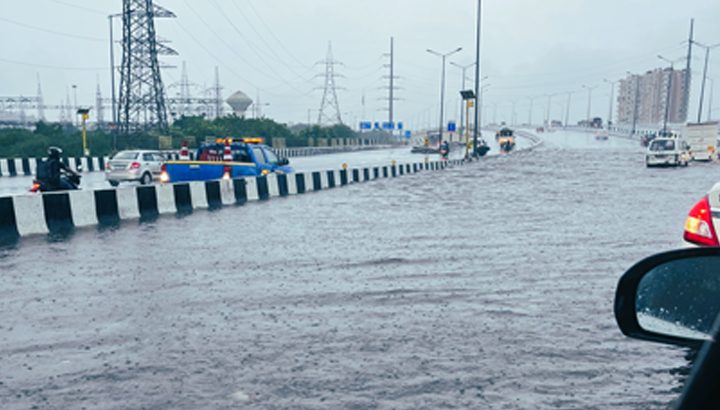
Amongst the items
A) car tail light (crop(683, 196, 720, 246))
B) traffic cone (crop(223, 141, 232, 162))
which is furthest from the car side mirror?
traffic cone (crop(223, 141, 232, 162))

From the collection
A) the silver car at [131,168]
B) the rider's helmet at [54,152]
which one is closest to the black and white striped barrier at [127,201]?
the rider's helmet at [54,152]

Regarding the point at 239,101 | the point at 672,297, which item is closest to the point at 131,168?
the point at 672,297

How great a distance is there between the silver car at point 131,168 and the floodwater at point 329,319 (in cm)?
1336

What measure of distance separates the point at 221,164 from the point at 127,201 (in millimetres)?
4455

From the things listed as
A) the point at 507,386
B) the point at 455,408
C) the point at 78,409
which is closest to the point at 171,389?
the point at 78,409

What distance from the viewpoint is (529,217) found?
14016 millimetres

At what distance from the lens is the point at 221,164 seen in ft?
60.9

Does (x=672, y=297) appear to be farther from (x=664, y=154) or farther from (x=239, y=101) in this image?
(x=239, y=101)

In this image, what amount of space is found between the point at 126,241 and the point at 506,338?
7211 millimetres

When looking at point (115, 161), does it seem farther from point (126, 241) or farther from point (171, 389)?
point (171, 389)

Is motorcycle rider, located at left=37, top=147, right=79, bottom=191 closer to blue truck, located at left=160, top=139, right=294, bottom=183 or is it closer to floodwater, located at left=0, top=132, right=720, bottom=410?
floodwater, located at left=0, top=132, right=720, bottom=410

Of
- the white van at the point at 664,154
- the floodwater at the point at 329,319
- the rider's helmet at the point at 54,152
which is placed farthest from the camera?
the white van at the point at 664,154

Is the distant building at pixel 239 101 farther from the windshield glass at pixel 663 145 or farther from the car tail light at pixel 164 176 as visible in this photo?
the car tail light at pixel 164 176

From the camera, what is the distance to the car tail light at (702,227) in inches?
178
